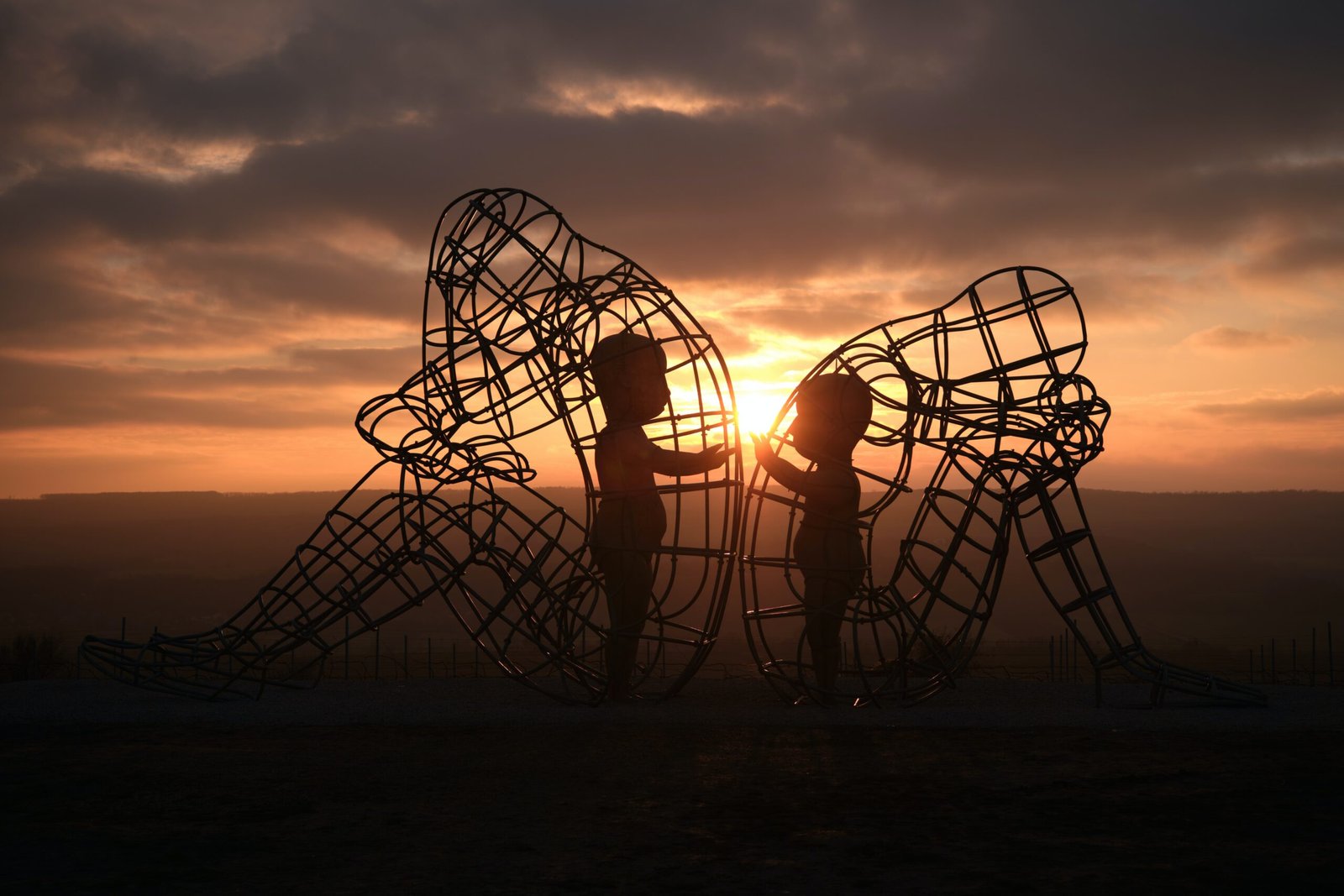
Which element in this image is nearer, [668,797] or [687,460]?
[668,797]

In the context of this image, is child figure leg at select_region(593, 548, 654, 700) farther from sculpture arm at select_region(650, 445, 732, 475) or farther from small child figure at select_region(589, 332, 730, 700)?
sculpture arm at select_region(650, 445, 732, 475)

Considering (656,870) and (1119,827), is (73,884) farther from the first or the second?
(1119,827)

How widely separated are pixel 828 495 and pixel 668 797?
5.01 m

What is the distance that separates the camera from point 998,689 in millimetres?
14422

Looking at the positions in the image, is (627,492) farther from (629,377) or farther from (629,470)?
(629,377)

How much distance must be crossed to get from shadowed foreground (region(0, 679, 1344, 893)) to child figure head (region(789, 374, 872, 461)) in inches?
107

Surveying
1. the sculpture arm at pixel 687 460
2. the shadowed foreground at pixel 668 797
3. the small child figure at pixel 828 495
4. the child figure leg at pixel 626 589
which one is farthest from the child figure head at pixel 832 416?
the shadowed foreground at pixel 668 797

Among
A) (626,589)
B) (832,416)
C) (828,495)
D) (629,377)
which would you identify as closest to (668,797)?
(626,589)

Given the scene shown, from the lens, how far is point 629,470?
1277 centimetres

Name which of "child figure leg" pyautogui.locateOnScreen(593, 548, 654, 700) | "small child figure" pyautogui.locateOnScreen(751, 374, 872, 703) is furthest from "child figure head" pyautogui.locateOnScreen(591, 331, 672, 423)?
"child figure leg" pyautogui.locateOnScreen(593, 548, 654, 700)

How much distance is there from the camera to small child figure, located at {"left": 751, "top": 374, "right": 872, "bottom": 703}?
42.0 ft

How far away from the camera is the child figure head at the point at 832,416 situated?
42.1 ft

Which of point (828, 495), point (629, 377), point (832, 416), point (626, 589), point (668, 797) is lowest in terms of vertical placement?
point (668, 797)

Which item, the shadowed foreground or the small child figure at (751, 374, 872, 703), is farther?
the small child figure at (751, 374, 872, 703)
